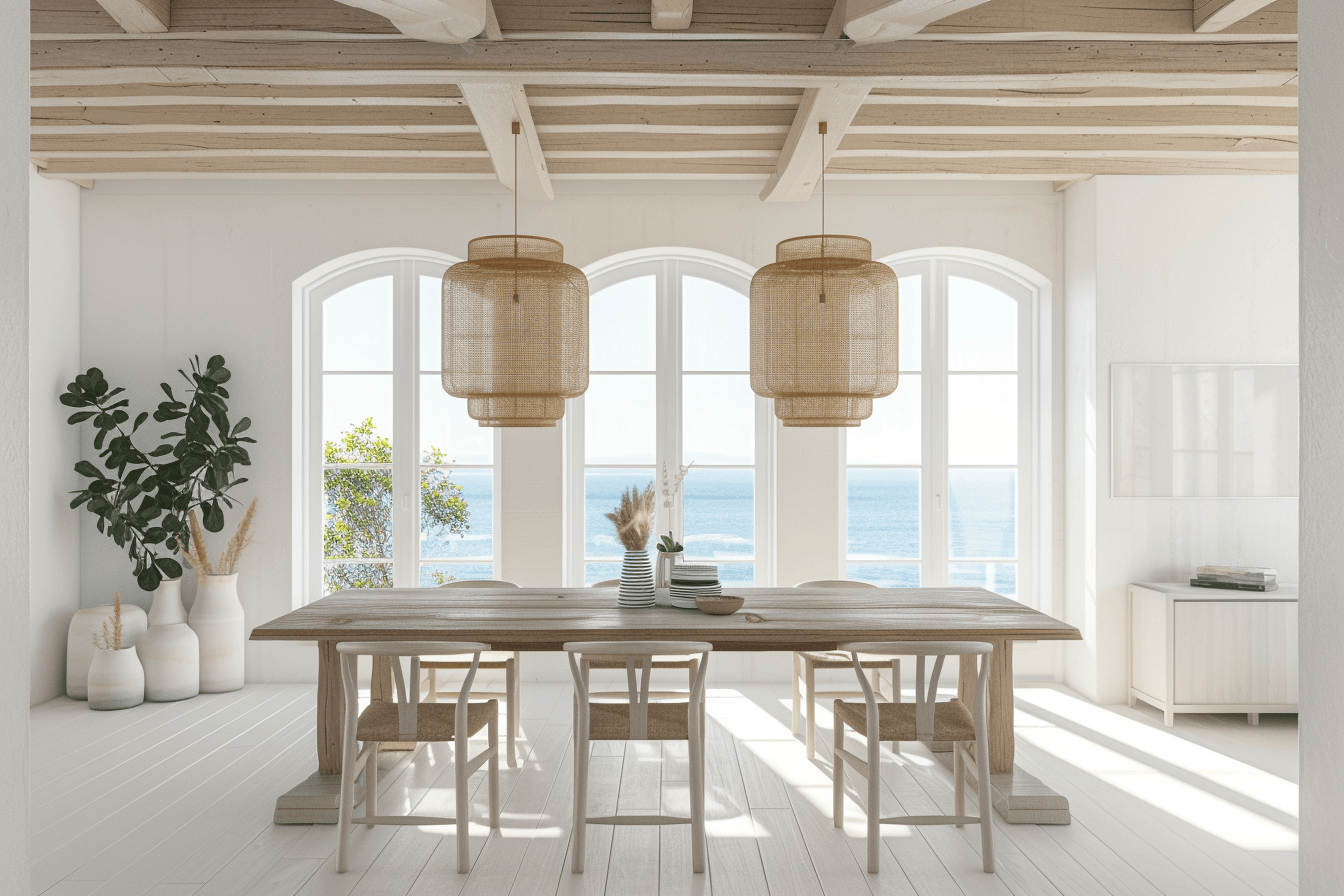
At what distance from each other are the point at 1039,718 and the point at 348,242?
5.09 m

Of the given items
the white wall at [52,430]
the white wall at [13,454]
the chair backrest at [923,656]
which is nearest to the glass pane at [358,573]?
the white wall at [52,430]

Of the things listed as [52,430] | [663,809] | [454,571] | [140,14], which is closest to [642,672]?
[663,809]

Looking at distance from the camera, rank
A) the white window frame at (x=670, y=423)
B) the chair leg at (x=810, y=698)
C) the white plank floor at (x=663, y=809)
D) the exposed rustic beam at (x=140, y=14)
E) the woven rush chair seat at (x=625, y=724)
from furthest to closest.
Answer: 1. the white window frame at (x=670, y=423)
2. the chair leg at (x=810, y=698)
3. the exposed rustic beam at (x=140, y=14)
4. the woven rush chair seat at (x=625, y=724)
5. the white plank floor at (x=663, y=809)

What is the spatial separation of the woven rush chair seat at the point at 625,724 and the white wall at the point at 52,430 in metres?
3.95

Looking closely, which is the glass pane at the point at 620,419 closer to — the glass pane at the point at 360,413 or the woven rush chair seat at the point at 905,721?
the glass pane at the point at 360,413

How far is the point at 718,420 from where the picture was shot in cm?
639

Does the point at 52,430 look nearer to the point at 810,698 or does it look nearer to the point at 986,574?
the point at 810,698

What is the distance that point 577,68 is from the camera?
154 inches

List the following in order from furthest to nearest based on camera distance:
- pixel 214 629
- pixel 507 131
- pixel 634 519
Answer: pixel 214 629, pixel 507 131, pixel 634 519

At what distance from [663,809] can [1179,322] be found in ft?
13.8

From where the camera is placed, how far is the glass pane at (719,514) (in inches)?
251

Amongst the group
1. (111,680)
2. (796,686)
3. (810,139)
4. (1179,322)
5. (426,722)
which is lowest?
(111,680)

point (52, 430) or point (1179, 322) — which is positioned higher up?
point (1179, 322)

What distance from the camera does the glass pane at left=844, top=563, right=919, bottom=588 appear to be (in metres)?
6.33
